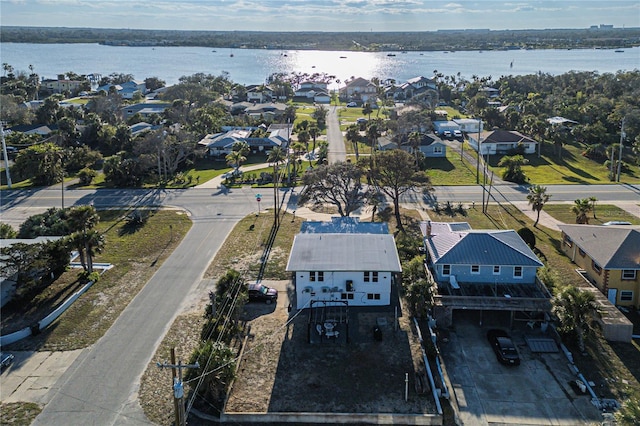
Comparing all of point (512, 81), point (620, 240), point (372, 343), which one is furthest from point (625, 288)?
point (512, 81)

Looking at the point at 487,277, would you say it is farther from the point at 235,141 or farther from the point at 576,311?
the point at 235,141

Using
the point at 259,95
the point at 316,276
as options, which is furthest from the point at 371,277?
the point at 259,95

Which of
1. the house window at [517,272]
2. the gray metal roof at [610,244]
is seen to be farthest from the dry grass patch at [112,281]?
the gray metal roof at [610,244]

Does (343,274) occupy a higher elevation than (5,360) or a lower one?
higher

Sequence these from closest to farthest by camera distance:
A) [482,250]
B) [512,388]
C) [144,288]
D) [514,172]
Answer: [512,388]
[482,250]
[144,288]
[514,172]

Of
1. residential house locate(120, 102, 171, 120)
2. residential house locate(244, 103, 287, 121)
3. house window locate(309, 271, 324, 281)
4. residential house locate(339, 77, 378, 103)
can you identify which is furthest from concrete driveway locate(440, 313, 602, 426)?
residential house locate(339, 77, 378, 103)

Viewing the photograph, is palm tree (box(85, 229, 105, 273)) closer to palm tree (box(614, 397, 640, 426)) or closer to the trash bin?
the trash bin
